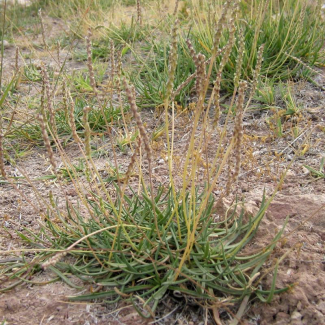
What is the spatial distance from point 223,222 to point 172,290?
378mm

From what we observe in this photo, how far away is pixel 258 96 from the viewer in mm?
2900

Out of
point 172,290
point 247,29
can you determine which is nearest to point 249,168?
point 172,290

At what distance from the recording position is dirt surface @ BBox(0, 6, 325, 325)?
4.54ft

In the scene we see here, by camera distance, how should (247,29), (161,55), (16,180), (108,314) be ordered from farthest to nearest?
1. (161,55)
2. (247,29)
3. (16,180)
4. (108,314)

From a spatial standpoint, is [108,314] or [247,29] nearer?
[108,314]

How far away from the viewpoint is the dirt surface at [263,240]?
138 centimetres

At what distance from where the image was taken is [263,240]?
62.1 inches

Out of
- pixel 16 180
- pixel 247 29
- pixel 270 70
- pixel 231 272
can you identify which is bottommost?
pixel 16 180

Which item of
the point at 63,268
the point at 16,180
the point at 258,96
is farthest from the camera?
the point at 258,96

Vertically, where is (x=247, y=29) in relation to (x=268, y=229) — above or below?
above

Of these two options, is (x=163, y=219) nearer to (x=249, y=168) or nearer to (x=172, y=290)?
(x=172, y=290)

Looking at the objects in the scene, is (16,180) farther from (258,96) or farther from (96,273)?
(258,96)

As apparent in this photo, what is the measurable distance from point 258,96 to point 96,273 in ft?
6.53

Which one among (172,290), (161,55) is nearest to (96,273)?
(172,290)
